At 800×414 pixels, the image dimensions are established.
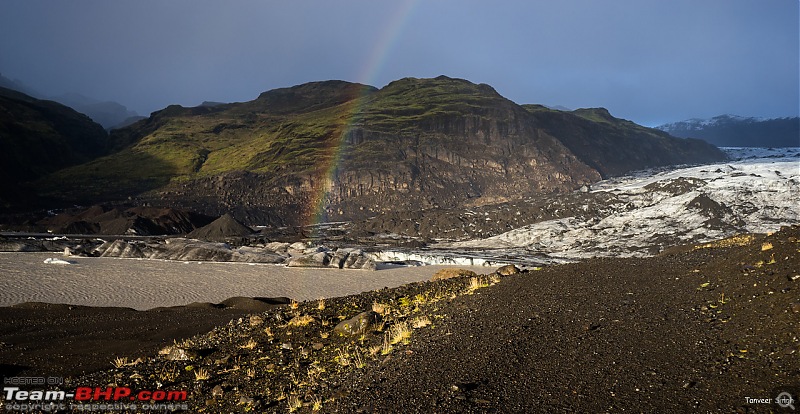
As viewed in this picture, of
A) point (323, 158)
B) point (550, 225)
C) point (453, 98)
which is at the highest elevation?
point (453, 98)

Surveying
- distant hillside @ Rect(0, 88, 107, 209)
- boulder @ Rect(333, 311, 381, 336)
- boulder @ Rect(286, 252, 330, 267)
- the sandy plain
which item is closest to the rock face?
the sandy plain

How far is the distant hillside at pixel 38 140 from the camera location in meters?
102

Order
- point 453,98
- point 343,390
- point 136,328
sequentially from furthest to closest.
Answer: point 453,98
point 136,328
point 343,390

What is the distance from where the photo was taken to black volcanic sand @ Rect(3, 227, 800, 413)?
6676 millimetres

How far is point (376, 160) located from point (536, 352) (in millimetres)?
84834

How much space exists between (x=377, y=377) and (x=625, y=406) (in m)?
3.74

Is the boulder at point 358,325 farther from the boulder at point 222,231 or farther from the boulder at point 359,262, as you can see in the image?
the boulder at point 222,231

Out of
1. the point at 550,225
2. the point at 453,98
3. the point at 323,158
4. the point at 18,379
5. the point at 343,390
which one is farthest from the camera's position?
the point at 453,98

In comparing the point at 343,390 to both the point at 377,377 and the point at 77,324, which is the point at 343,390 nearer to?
the point at 377,377

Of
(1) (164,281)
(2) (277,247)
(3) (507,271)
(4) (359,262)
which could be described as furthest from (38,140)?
(3) (507,271)

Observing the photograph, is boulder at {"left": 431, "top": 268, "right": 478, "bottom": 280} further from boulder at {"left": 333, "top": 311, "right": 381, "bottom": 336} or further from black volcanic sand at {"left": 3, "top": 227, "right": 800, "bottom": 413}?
boulder at {"left": 333, "top": 311, "right": 381, "bottom": 336}

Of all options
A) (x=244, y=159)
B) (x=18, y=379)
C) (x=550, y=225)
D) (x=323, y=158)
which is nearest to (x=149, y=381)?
(x=18, y=379)

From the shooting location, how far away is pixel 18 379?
11.1 meters

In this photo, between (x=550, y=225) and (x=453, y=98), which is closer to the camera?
(x=550, y=225)
